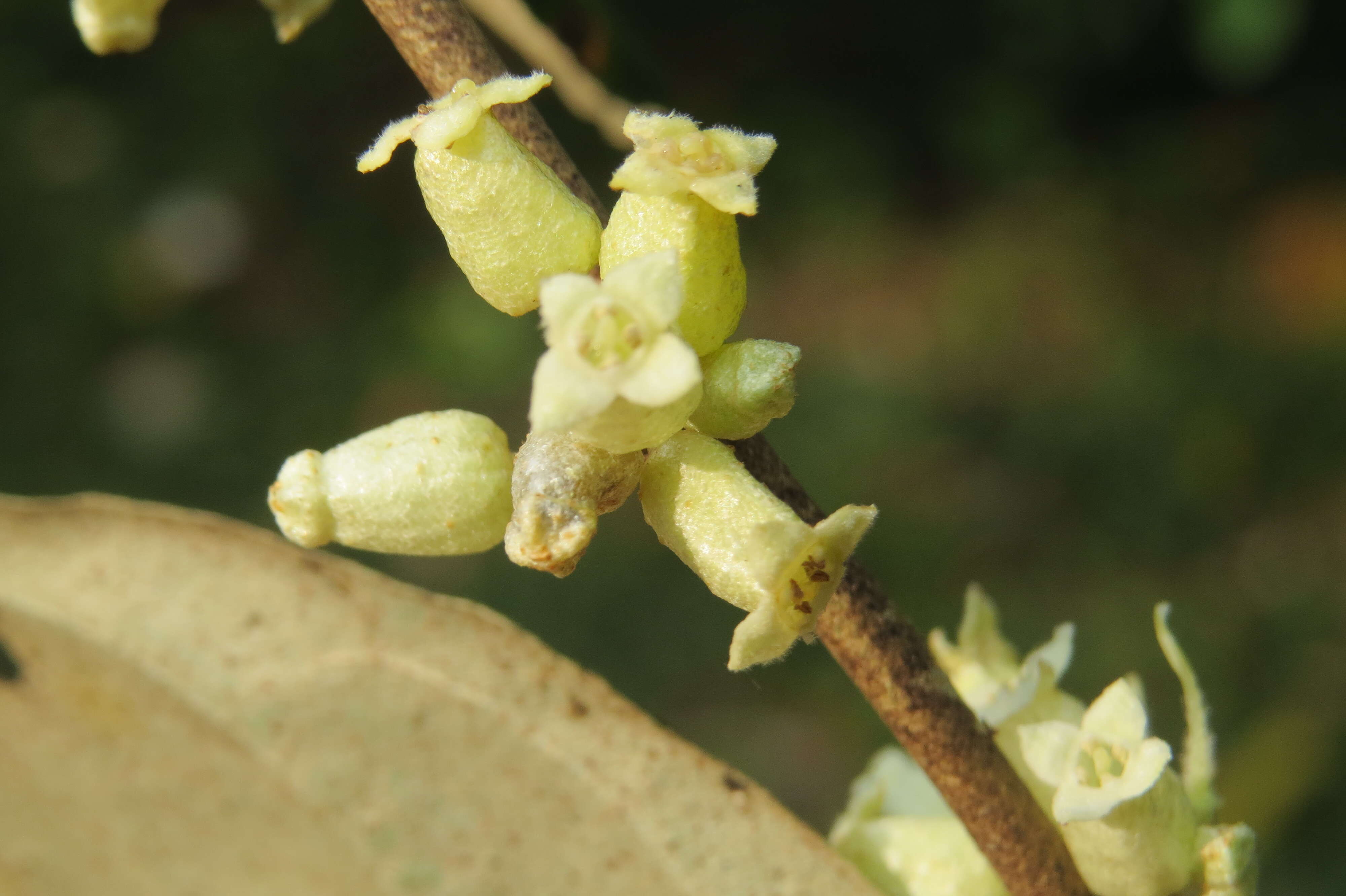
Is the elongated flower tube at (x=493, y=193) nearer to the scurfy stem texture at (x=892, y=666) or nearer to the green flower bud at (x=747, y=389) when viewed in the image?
the scurfy stem texture at (x=892, y=666)

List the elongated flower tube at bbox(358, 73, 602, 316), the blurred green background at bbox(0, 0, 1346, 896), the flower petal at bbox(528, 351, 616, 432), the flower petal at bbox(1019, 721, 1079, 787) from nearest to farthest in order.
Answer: the flower petal at bbox(528, 351, 616, 432) < the elongated flower tube at bbox(358, 73, 602, 316) < the flower petal at bbox(1019, 721, 1079, 787) < the blurred green background at bbox(0, 0, 1346, 896)

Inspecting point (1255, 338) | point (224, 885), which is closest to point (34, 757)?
point (224, 885)

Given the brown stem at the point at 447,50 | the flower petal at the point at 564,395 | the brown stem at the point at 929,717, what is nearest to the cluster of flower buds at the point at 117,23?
the brown stem at the point at 447,50

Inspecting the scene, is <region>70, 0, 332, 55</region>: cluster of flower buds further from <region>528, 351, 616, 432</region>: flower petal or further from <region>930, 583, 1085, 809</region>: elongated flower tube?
<region>930, 583, 1085, 809</region>: elongated flower tube

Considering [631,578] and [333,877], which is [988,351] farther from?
[333,877]

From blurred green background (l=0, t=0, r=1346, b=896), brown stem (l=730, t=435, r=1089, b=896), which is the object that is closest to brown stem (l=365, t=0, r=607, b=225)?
brown stem (l=730, t=435, r=1089, b=896)

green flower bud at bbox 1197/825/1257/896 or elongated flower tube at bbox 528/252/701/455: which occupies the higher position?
elongated flower tube at bbox 528/252/701/455

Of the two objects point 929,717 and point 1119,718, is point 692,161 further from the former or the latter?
point 1119,718

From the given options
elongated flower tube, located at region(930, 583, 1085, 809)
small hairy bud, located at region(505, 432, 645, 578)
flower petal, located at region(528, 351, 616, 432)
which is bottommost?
elongated flower tube, located at region(930, 583, 1085, 809)
